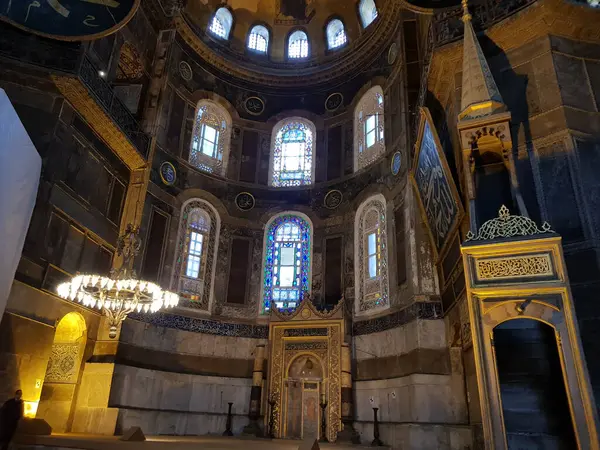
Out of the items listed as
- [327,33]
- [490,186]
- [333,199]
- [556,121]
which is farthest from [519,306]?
[327,33]

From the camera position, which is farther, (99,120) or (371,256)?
(371,256)

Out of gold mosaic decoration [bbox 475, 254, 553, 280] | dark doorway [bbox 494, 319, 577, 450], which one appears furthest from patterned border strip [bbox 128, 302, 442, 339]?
gold mosaic decoration [bbox 475, 254, 553, 280]

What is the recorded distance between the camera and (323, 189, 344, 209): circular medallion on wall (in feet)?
42.9

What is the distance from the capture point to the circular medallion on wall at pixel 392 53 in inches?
484

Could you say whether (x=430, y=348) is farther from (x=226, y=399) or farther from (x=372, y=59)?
(x=372, y=59)

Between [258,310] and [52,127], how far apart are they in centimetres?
678

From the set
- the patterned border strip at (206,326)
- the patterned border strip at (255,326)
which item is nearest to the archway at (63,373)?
the patterned border strip at (255,326)

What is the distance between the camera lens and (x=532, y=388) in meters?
4.80

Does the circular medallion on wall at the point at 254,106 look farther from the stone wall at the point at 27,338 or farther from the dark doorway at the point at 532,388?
the dark doorway at the point at 532,388

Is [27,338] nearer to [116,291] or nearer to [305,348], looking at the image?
[116,291]

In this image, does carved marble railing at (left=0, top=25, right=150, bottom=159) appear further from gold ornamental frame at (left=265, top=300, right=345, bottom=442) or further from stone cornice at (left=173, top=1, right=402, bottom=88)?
gold ornamental frame at (left=265, top=300, right=345, bottom=442)

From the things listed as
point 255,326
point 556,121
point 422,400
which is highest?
point 556,121

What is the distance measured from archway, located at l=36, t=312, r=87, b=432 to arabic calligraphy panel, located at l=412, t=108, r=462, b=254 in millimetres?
7316

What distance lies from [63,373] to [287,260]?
6.23 meters
